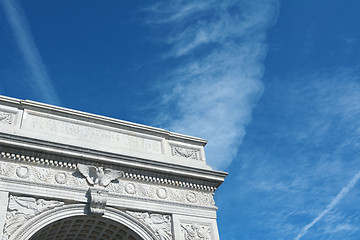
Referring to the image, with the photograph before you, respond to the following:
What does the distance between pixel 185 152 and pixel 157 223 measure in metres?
4.09

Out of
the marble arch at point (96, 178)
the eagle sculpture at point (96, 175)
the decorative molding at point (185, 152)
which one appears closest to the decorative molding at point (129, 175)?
the marble arch at point (96, 178)

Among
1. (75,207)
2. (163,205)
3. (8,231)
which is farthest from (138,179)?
(8,231)

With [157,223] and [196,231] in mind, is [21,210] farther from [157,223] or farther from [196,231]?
[196,231]

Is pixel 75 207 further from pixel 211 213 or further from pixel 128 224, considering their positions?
pixel 211 213

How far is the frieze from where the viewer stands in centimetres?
1634

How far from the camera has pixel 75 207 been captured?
16.8m

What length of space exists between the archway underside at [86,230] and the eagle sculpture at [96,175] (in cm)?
137

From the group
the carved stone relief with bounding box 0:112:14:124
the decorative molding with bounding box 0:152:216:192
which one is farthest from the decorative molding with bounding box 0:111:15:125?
the decorative molding with bounding box 0:152:216:192

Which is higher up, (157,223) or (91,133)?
(91,133)

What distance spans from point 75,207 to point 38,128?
12.2 feet

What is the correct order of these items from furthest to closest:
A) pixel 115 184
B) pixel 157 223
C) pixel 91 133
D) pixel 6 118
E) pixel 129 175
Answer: pixel 91 133
pixel 129 175
pixel 157 223
pixel 115 184
pixel 6 118

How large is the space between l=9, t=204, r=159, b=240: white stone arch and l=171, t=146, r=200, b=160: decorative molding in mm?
4174

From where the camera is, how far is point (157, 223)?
18094 millimetres

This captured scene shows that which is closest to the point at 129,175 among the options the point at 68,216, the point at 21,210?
the point at 68,216
